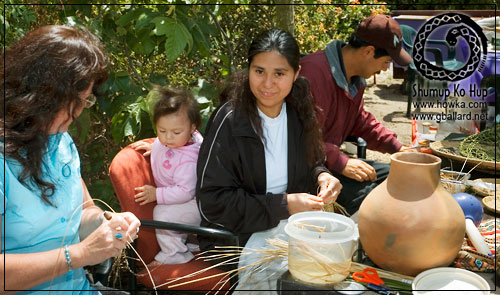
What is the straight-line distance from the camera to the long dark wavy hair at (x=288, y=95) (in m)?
2.42

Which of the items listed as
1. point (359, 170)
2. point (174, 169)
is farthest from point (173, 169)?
point (359, 170)

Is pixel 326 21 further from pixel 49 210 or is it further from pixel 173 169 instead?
pixel 49 210

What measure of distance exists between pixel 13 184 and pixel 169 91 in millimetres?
1174

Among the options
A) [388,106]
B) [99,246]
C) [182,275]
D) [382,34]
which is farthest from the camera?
A: [388,106]

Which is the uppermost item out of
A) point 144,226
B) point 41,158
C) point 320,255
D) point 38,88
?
point 38,88

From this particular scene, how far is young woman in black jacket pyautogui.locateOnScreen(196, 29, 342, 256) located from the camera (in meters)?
2.28

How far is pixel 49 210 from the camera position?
1681 millimetres

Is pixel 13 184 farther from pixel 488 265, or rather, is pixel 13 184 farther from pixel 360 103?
Result: pixel 360 103

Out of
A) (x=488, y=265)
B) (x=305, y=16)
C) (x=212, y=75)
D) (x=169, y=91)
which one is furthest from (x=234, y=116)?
(x=305, y=16)

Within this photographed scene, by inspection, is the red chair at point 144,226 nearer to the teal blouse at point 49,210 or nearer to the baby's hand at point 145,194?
the baby's hand at point 145,194

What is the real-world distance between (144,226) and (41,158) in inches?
27.7

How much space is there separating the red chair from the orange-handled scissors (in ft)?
2.48

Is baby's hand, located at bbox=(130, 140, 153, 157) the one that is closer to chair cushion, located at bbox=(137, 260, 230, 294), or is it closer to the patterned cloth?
chair cushion, located at bbox=(137, 260, 230, 294)

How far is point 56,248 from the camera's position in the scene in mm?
1691
